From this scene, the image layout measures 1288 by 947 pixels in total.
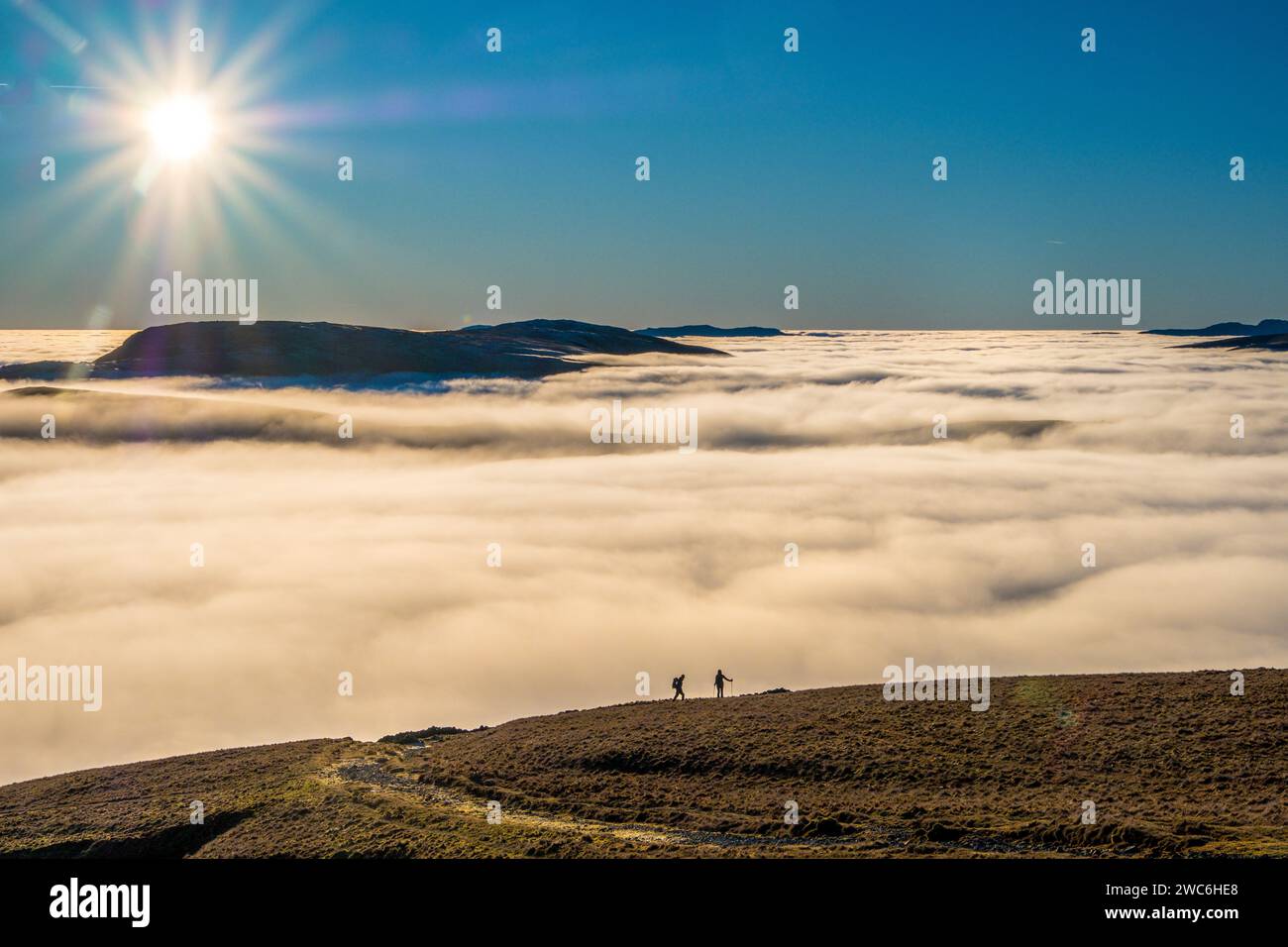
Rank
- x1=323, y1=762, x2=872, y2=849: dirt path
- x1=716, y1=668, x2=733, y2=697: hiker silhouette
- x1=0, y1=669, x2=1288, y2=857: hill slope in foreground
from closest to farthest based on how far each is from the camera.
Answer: x1=323, y1=762, x2=872, y2=849: dirt path → x1=0, y1=669, x2=1288, y2=857: hill slope in foreground → x1=716, y1=668, x2=733, y2=697: hiker silhouette

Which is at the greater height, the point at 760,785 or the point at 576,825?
the point at 760,785

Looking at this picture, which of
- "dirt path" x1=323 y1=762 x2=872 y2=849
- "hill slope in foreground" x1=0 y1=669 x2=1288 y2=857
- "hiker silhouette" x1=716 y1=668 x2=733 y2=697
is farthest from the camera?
"hiker silhouette" x1=716 y1=668 x2=733 y2=697

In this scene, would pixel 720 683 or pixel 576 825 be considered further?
pixel 720 683

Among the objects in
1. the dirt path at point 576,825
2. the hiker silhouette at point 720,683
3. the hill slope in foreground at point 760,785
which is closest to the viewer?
the dirt path at point 576,825

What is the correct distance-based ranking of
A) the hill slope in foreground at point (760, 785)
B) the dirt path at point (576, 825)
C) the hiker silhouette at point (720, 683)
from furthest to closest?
the hiker silhouette at point (720, 683) < the hill slope in foreground at point (760, 785) < the dirt path at point (576, 825)

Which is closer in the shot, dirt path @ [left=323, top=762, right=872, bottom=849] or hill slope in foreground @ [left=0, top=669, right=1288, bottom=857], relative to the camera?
dirt path @ [left=323, top=762, right=872, bottom=849]
